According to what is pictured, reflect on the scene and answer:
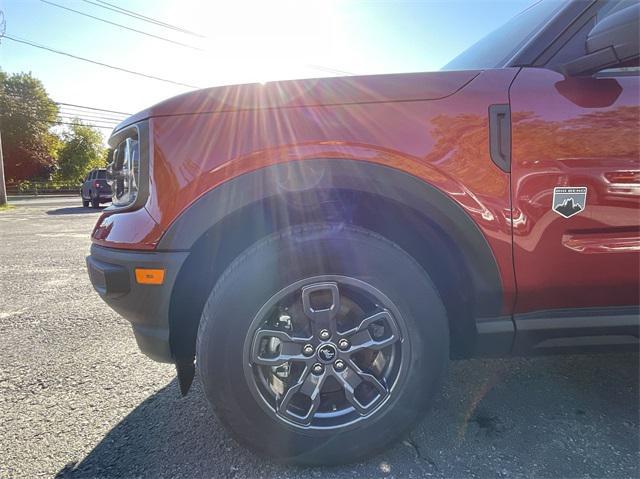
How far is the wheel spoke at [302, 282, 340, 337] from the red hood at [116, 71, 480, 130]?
714 mm

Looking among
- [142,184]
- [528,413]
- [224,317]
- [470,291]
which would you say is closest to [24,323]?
[142,184]

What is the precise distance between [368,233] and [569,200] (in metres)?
0.78

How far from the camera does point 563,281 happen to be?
58.5 inches

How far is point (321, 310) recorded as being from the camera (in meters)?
1.44

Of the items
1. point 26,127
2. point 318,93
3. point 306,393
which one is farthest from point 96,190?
point 26,127

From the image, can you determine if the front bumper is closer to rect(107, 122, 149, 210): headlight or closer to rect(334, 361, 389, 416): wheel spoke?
rect(107, 122, 149, 210): headlight

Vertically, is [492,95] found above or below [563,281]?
above

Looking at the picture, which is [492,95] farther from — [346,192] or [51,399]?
[51,399]

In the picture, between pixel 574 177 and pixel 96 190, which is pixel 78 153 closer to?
pixel 96 190

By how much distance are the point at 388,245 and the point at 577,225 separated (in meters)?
0.73

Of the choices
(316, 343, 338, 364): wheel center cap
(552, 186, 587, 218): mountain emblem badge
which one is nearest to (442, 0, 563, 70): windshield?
(552, 186, 587, 218): mountain emblem badge

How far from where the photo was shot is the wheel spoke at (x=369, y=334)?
4.76ft

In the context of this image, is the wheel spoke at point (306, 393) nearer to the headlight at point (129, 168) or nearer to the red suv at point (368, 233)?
the red suv at point (368, 233)

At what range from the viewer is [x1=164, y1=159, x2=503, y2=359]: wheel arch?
4.67 feet
